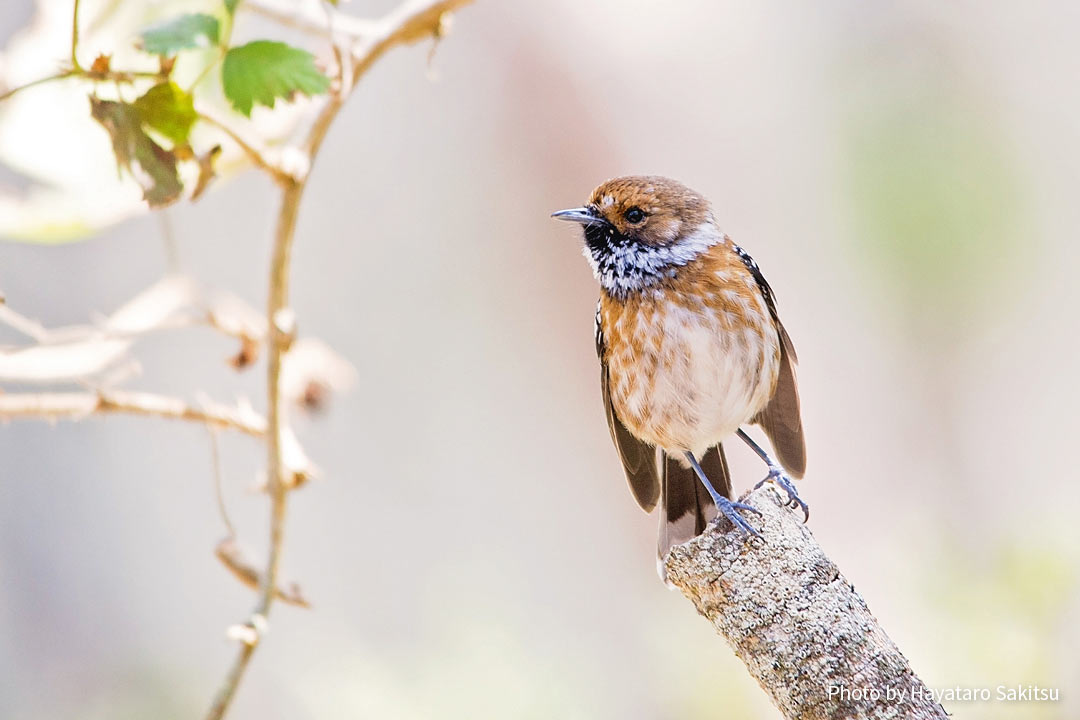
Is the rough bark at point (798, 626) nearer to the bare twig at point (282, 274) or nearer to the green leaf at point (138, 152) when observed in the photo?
the bare twig at point (282, 274)

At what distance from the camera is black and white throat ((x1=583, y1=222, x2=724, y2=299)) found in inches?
85.5

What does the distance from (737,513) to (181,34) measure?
3.83ft

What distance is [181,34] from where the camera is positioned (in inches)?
59.6

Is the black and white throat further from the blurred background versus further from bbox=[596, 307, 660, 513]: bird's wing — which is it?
the blurred background

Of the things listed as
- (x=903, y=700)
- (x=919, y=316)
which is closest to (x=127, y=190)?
(x=903, y=700)

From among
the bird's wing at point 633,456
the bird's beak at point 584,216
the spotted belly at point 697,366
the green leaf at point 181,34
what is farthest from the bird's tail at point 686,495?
the green leaf at point 181,34

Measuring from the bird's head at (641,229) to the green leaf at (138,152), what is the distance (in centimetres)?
77

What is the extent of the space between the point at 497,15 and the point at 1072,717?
4392 millimetres

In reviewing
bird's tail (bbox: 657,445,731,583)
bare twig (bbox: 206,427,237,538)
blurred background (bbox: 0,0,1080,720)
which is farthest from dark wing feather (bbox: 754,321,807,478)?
blurred background (bbox: 0,0,1080,720)

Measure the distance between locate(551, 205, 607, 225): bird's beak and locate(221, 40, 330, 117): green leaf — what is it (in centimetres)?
62

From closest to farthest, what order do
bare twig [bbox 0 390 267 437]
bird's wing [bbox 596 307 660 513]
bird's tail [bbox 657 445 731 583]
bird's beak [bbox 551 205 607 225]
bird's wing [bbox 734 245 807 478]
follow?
bare twig [bbox 0 390 267 437]
bird's beak [bbox 551 205 607 225]
bird's wing [bbox 734 245 807 478]
bird's wing [bbox 596 307 660 513]
bird's tail [bbox 657 445 731 583]

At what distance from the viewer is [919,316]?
20.0 feet

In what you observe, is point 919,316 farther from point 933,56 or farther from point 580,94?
point 580,94

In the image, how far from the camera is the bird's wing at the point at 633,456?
2336 mm
